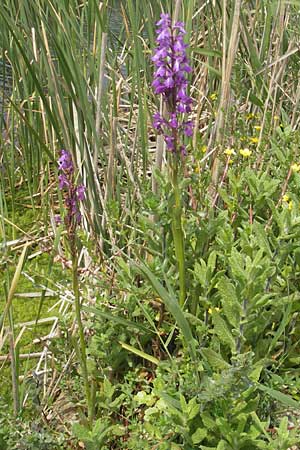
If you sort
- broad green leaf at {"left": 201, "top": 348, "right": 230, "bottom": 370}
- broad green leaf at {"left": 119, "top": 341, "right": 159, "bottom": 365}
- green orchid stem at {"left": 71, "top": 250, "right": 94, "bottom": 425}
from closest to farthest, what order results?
green orchid stem at {"left": 71, "top": 250, "right": 94, "bottom": 425} → broad green leaf at {"left": 201, "top": 348, "right": 230, "bottom": 370} → broad green leaf at {"left": 119, "top": 341, "right": 159, "bottom": 365}

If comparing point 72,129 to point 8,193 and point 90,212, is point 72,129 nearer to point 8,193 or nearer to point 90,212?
point 90,212

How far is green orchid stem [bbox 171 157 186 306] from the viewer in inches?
40.4

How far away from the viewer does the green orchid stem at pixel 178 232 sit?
1027 millimetres

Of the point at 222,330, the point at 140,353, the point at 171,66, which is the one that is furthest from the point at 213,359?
the point at 171,66

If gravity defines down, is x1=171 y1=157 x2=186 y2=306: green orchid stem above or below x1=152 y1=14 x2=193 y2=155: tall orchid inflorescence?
below

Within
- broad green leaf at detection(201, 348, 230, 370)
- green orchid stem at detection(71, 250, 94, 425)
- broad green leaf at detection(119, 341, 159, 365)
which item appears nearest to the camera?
green orchid stem at detection(71, 250, 94, 425)

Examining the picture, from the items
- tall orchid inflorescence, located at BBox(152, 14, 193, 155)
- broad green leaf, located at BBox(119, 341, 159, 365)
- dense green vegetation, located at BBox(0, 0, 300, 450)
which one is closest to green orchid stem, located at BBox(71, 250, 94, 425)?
dense green vegetation, located at BBox(0, 0, 300, 450)

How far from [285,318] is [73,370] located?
1.48 feet

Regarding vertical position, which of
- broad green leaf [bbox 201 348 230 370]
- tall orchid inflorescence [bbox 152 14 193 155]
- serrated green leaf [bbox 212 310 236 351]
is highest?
tall orchid inflorescence [bbox 152 14 193 155]

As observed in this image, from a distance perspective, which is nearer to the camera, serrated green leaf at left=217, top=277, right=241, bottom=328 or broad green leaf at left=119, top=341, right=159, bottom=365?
serrated green leaf at left=217, top=277, right=241, bottom=328

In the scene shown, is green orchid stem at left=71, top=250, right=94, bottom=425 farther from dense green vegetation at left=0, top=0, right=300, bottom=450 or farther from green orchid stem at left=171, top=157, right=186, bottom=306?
green orchid stem at left=171, top=157, right=186, bottom=306

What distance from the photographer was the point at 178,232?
1.07 metres

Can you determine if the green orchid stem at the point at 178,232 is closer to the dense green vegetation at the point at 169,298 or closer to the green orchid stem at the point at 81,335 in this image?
the dense green vegetation at the point at 169,298

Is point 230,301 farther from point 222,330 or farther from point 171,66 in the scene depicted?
point 171,66
